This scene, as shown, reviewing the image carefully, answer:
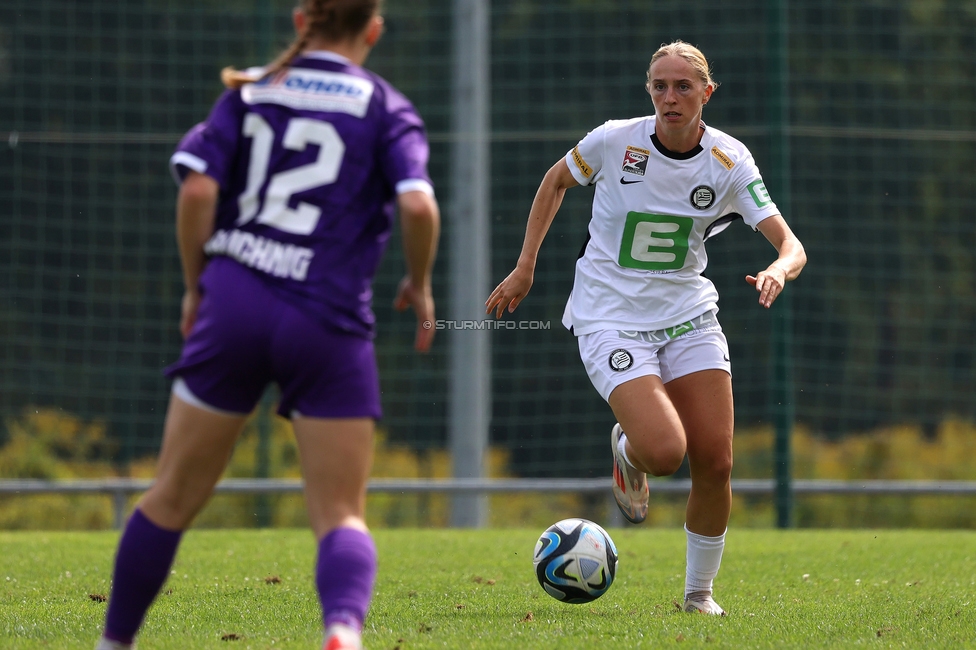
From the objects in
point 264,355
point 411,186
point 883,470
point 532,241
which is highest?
point 411,186

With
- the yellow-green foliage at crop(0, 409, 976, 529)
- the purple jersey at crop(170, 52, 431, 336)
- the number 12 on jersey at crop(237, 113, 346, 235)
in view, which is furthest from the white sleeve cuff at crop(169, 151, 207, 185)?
the yellow-green foliage at crop(0, 409, 976, 529)

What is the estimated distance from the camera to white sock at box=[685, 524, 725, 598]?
4.97 metres

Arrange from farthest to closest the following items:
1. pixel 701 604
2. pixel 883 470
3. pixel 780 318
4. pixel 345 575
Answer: pixel 883 470 < pixel 780 318 < pixel 701 604 < pixel 345 575

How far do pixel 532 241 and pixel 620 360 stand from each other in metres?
0.64

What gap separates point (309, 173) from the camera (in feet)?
10.3

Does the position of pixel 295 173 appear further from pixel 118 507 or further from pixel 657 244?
pixel 118 507

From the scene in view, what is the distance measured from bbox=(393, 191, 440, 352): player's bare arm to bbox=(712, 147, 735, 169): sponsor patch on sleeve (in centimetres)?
225

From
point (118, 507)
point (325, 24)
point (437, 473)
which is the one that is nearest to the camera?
point (325, 24)

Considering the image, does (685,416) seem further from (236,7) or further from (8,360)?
(236,7)

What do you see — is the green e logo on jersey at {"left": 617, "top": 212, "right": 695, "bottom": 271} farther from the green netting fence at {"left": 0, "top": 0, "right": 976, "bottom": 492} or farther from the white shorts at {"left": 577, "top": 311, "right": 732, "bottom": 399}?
the green netting fence at {"left": 0, "top": 0, "right": 976, "bottom": 492}

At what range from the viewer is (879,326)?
13094 mm

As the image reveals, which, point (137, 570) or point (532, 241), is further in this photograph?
point (532, 241)

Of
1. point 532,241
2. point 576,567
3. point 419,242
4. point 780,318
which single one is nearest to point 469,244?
point 780,318

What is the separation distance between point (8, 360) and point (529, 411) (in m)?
4.79
